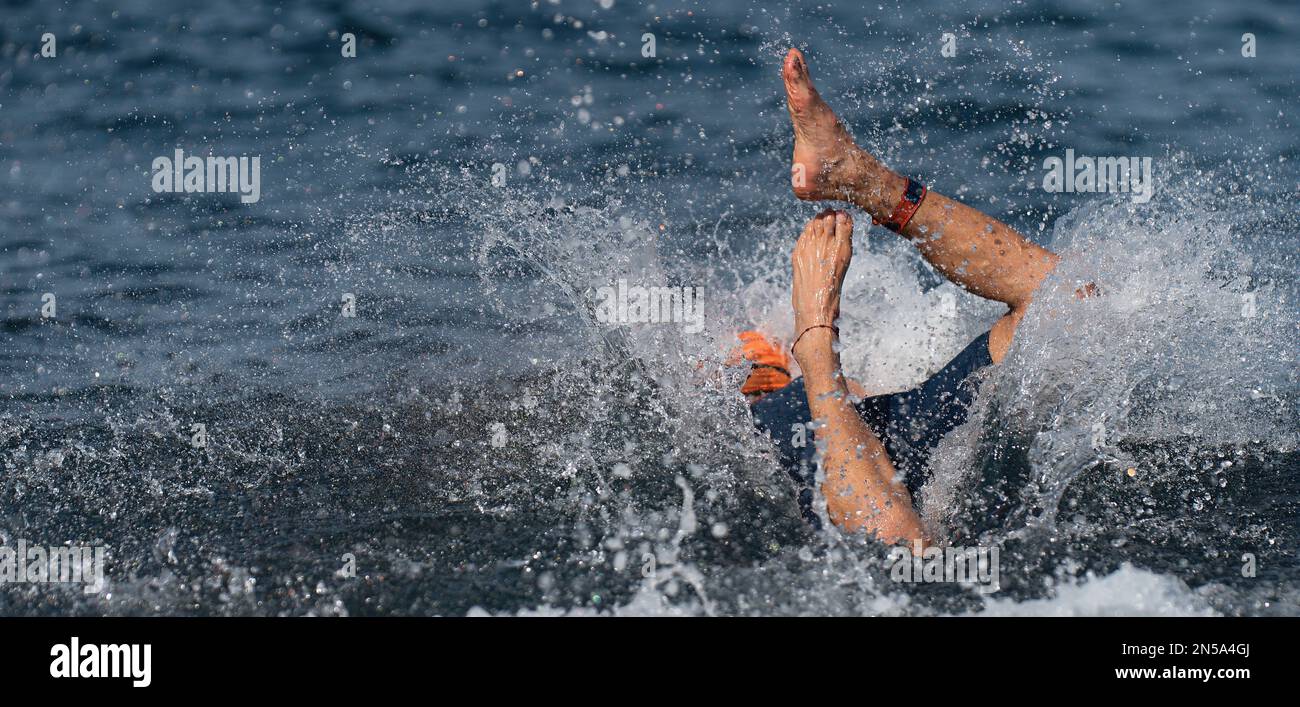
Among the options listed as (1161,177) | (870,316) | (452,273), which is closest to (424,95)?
(452,273)

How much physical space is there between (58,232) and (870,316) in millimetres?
5305

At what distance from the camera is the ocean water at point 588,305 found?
3987 millimetres

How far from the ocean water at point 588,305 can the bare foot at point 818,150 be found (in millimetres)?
890

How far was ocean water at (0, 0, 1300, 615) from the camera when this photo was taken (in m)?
3.99

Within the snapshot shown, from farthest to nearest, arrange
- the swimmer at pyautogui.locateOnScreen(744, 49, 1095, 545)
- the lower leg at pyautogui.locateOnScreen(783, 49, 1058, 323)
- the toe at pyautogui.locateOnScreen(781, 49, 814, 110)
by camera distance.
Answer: the lower leg at pyautogui.locateOnScreen(783, 49, 1058, 323) → the toe at pyautogui.locateOnScreen(781, 49, 814, 110) → the swimmer at pyautogui.locateOnScreen(744, 49, 1095, 545)

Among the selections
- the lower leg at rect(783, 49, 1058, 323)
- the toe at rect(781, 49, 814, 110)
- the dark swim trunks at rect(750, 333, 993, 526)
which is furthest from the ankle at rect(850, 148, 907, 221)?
the dark swim trunks at rect(750, 333, 993, 526)

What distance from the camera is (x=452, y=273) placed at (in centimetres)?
692

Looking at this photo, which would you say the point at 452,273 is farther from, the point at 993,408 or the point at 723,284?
the point at 993,408

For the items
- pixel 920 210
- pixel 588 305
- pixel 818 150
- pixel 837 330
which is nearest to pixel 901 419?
pixel 837 330

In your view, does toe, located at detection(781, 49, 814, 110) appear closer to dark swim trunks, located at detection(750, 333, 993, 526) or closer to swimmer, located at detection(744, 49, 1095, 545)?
swimmer, located at detection(744, 49, 1095, 545)

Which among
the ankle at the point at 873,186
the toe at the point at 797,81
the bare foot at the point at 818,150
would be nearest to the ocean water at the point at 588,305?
the ankle at the point at 873,186

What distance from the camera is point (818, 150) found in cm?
404

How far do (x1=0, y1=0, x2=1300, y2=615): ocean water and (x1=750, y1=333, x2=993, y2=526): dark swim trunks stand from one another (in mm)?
97

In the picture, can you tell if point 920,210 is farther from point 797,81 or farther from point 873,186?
point 797,81
